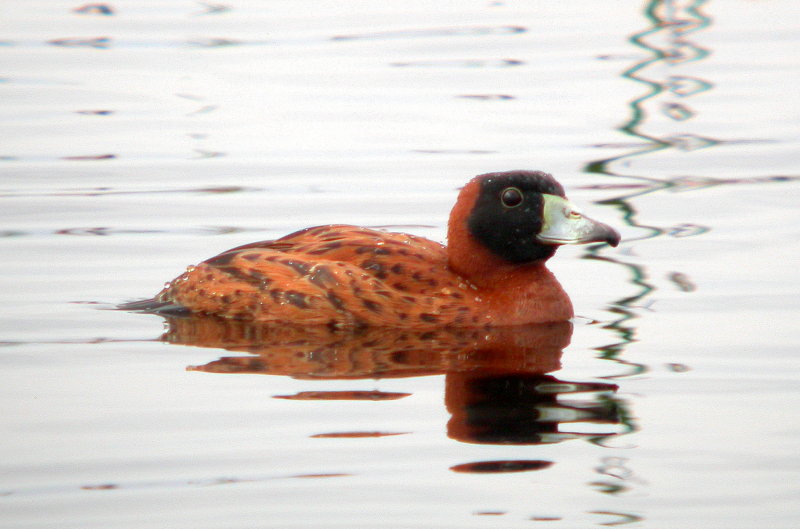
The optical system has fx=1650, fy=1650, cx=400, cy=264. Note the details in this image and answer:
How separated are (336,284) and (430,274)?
1.70 ft

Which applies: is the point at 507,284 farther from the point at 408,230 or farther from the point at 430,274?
the point at 408,230

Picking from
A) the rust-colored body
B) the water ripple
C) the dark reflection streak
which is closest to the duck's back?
the rust-colored body

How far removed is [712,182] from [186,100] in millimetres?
5681

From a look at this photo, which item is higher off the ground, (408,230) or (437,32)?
(437,32)

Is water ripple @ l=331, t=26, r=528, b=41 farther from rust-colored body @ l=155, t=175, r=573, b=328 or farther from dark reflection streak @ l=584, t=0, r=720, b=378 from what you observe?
rust-colored body @ l=155, t=175, r=573, b=328

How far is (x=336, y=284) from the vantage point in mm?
8867

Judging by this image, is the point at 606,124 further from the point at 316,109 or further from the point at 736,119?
the point at 316,109

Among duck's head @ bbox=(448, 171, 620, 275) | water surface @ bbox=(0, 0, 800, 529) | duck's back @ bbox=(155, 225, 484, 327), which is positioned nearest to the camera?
water surface @ bbox=(0, 0, 800, 529)

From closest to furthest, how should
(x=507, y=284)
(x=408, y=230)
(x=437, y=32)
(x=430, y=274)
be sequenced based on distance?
(x=430, y=274) < (x=507, y=284) < (x=408, y=230) < (x=437, y=32)

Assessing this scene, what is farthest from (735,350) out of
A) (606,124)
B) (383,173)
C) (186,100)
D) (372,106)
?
(186,100)

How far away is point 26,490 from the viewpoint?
6.31 metres

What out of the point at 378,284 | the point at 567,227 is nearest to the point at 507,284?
the point at 567,227

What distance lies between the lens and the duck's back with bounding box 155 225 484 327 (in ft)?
28.9

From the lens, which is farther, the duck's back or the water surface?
the duck's back
